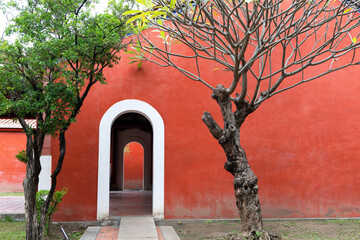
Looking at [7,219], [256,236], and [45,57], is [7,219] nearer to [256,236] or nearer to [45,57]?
[45,57]

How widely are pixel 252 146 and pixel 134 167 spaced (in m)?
11.0

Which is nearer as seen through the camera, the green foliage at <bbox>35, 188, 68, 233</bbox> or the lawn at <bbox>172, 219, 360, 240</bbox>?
the lawn at <bbox>172, 219, 360, 240</bbox>

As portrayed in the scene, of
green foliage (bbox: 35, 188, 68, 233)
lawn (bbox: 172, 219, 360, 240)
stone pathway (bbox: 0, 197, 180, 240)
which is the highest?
green foliage (bbox: 35, 188, 68, 233)

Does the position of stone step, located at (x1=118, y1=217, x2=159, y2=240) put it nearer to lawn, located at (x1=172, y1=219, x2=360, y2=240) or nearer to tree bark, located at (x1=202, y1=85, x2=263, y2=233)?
lawn, located at (x1=172, y1=219, x2=360, y2=240)

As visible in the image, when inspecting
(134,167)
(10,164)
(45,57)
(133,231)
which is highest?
(45,57)

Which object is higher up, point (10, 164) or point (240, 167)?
point (10, 164)

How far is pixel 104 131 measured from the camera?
7.02 metres

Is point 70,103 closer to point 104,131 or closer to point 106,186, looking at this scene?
point 104,131

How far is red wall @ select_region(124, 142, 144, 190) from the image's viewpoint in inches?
665

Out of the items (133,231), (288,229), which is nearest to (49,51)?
(133,231)

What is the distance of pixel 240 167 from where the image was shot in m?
5.29

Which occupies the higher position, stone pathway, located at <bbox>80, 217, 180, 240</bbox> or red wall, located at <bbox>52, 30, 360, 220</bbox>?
red wall, located at <bbox>52, 30, 360, 220</bbox>

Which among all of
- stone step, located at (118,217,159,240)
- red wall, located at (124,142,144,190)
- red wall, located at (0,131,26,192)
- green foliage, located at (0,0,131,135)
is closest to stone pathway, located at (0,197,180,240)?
stone step, located at (118,217,159,240)

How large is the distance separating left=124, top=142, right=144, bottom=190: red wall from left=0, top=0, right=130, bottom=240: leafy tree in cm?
1158
